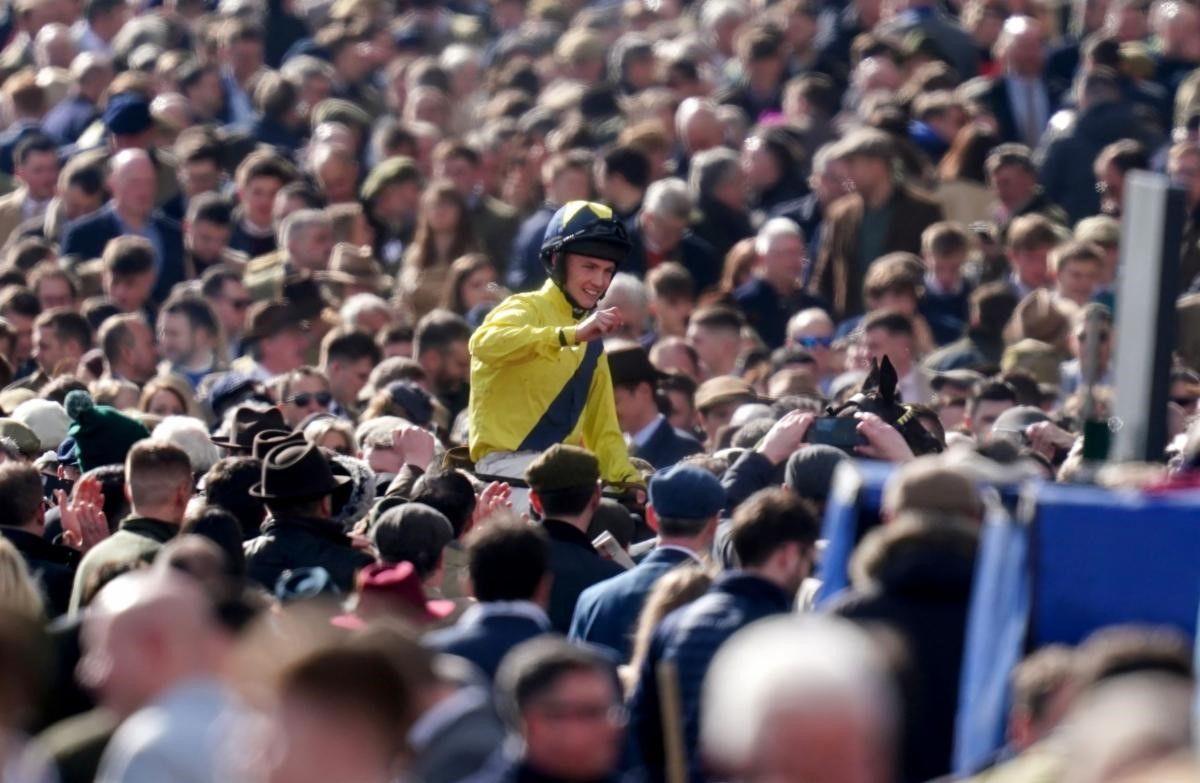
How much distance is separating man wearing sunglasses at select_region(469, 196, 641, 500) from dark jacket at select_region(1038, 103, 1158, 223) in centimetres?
690

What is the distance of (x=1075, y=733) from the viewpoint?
5.37 metres

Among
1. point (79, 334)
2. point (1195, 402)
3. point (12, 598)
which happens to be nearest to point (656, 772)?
point (12, 598)

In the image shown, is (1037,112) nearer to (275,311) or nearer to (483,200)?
(483,200)

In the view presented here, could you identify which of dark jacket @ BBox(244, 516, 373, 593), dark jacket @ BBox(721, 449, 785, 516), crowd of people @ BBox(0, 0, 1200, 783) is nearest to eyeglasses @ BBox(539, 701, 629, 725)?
crowd of people @ BBox(0, 0, 1200, 783)

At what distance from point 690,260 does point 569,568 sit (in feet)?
25.4

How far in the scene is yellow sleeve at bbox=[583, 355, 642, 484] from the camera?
1155cm

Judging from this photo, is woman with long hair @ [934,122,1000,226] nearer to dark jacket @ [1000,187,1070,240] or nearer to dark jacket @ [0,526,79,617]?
dark jacket @ [1000,187,1070,240]

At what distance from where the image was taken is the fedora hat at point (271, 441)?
10289mm

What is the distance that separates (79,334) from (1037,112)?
732cm

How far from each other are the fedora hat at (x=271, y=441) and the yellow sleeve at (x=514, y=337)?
86 centimetres

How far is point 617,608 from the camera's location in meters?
8.84

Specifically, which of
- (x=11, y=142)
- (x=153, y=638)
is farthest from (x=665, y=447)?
(x=11, y=142)

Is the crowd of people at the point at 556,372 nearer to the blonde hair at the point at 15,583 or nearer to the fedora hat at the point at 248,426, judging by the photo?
the fedora hat at the point at 248,426

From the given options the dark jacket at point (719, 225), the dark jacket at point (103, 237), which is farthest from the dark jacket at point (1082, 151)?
the dark jacket at point (103, 237)
